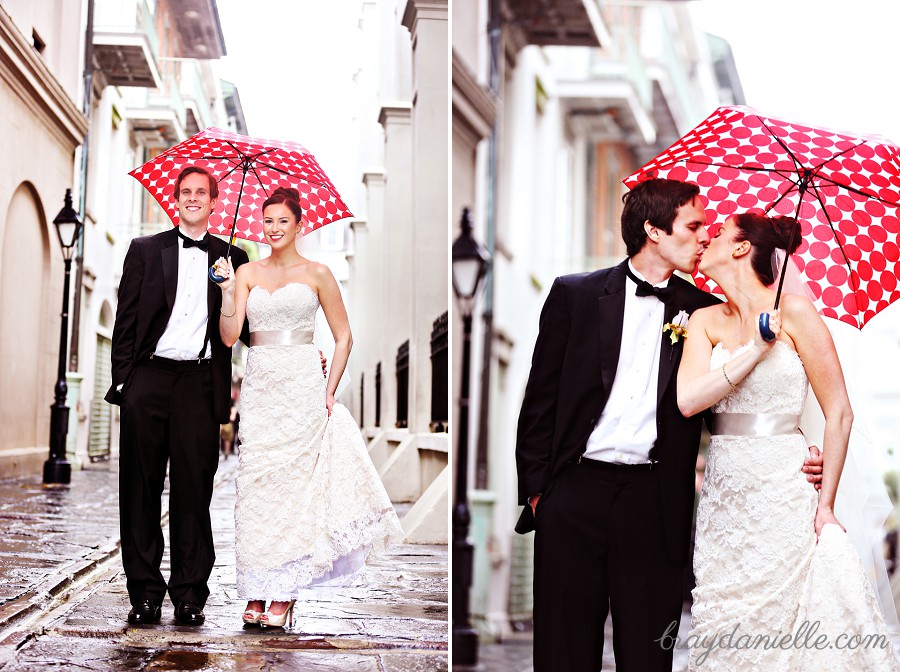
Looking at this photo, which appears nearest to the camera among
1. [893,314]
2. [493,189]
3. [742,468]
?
[742,468]

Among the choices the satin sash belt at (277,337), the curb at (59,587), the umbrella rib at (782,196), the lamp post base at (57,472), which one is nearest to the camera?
the umbrella rib at (782,196)

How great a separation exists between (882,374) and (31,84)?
14.1 m

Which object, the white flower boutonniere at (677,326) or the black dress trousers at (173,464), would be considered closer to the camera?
the white flower boutonniere at (677,326)

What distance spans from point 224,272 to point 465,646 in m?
3.19

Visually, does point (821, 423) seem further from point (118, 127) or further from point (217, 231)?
point (118, 127)

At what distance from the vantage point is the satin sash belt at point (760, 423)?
95.0 inches

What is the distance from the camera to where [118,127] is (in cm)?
393

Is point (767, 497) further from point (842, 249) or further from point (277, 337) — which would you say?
point (277, 337)

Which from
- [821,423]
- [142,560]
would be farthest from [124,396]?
[821,423]

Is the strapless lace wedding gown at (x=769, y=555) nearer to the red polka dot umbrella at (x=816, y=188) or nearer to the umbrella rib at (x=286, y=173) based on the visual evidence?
the red polka dot umbrella at (x=816, y=188)

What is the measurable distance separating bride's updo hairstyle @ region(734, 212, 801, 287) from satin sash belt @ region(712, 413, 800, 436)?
0.95 ft

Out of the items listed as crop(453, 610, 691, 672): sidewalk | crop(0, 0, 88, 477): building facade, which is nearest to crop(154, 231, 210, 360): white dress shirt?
crop(0, 0, 88, 477): building facade

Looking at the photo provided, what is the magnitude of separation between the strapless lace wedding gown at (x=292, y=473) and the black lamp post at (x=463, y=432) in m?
1.99

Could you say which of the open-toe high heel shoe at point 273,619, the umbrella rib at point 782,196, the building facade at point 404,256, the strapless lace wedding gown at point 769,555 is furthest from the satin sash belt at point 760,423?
the building facade at point 404,256
